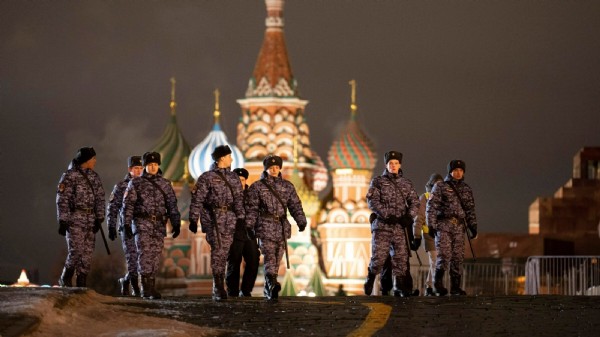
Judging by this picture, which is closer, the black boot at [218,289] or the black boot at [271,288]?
the black boot at [218,289]

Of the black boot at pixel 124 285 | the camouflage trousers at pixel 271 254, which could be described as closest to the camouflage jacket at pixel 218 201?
the camouflage trousers at pixel 271 254

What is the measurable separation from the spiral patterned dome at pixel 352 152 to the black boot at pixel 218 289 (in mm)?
113414

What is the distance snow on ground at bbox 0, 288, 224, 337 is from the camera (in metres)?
16.6

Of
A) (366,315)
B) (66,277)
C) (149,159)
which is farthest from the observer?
(66,277)

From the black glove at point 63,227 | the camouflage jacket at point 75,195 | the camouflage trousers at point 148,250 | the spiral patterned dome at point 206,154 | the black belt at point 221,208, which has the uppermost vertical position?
the spiral patterned dome at point 206,154

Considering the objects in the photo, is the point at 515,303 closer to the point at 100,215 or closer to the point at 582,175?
the point at 100,215

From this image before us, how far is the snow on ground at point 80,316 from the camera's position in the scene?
16562mm

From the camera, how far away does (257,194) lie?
2317cm

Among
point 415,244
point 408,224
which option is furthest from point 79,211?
point 415,244

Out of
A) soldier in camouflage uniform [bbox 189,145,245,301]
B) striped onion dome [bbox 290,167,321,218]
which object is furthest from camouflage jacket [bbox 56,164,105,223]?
striped onion dome [bbox 290,167,321,218]

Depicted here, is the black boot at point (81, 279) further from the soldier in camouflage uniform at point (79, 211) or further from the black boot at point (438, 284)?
the black boot at point (438, 284)

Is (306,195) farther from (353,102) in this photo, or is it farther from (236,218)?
(236,218)

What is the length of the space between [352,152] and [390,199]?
113 meters

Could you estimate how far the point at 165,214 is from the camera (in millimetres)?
22953
